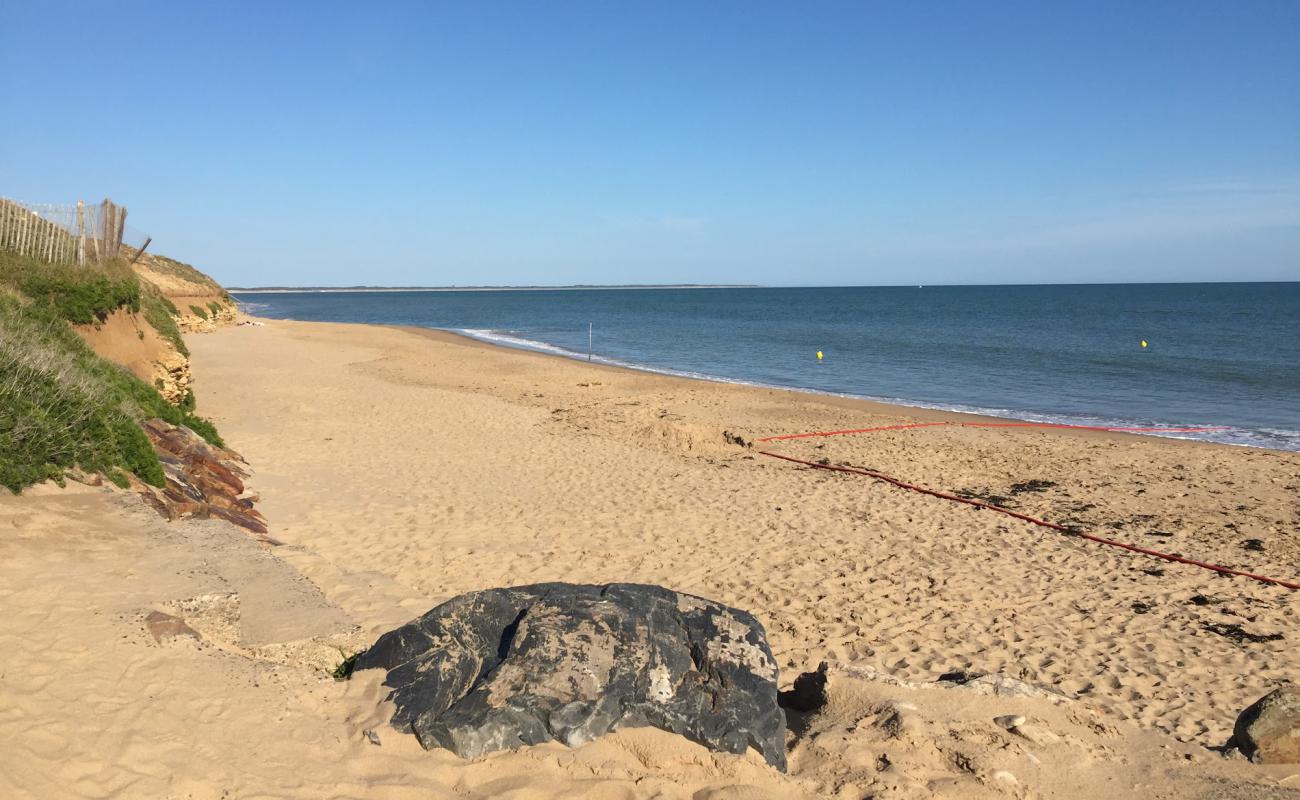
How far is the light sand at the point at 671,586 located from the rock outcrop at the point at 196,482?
400 millimetres

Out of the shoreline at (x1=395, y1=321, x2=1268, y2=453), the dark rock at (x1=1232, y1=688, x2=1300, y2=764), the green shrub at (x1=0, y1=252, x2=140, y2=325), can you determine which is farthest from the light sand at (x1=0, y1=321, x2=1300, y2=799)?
the green shrub at (x1=0, y1=252, x2=140, y2=325)

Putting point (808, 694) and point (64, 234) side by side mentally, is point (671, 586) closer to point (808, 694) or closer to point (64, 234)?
point (808, 694)

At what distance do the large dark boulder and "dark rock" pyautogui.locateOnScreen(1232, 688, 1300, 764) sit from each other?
2.48 m

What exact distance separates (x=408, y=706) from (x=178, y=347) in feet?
44.1

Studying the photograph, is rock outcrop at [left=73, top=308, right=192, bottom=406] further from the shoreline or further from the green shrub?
the shoreline

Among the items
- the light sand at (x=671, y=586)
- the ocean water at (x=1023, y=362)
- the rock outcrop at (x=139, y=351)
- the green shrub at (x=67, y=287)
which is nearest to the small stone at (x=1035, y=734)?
the light sand at (x=671, y=586)

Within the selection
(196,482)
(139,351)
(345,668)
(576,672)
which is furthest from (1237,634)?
(139,351)

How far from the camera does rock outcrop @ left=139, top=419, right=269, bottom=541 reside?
720 centimetres

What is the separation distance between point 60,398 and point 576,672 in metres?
5.66

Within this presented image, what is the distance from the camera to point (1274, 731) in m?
4.23

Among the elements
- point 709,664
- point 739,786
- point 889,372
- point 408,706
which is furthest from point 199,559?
point 889,372

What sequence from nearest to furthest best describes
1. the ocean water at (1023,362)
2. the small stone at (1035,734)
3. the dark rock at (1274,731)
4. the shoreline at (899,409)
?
the dark rock at (1274,731), the small stone at (1035,734), the shoreline at (899,409), the ocean water at (1023,362)

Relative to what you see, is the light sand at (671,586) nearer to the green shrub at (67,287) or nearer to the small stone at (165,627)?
the small stone at (165,627)

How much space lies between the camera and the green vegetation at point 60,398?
6.07 m
